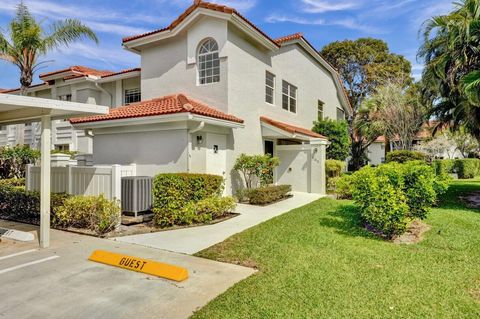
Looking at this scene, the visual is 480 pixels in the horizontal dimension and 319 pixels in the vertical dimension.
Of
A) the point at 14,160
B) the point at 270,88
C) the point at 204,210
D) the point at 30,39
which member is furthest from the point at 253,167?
the point at 14,160

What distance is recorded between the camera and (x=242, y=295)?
4.62 meters

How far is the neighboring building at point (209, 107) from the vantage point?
11.4 m

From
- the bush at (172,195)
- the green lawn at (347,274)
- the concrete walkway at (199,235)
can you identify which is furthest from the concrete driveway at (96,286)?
the bush at (172,195)

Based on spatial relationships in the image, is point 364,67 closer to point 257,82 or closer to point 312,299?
point 257,82

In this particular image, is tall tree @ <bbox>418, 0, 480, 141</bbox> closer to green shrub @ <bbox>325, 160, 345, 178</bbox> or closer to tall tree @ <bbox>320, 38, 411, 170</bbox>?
green shrub @ <bbox>325, 160, 345, 178</bbox>

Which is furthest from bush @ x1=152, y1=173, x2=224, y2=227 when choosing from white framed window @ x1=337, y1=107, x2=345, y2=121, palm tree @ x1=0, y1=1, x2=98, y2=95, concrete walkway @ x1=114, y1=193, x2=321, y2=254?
white framed window @ x1=337, y1=107, x2=345, y2=121

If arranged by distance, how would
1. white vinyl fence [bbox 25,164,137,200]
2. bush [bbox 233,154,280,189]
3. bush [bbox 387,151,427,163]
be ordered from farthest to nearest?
bush [bbox 387,151,427,163], bush [bbox 233,154,280,189], white vinyl fence [bbox 25,164,137,200]

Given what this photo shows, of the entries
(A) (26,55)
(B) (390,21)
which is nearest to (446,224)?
(B) (390,21)

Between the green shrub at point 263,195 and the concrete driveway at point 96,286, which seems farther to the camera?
the green shrub at point 263,195

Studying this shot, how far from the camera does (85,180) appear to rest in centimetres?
960

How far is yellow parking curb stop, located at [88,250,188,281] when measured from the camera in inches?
210

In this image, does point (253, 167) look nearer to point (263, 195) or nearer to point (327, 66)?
point (263, 195)

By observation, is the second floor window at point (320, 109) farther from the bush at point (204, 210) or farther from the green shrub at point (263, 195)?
the bush at point (204, 210)

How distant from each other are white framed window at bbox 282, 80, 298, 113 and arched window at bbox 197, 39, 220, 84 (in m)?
5.60
